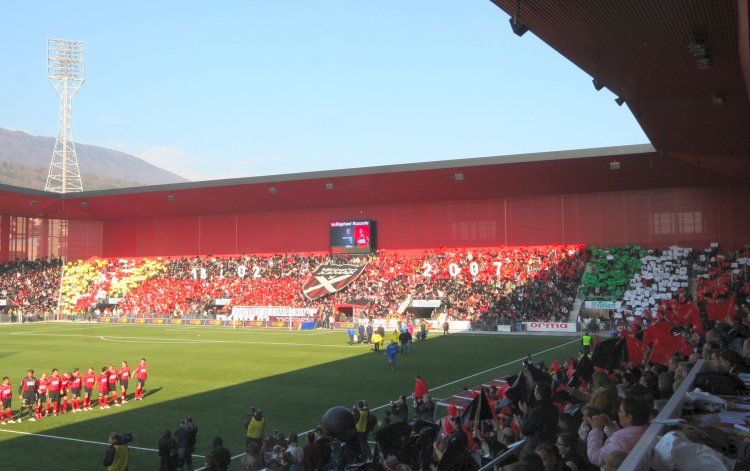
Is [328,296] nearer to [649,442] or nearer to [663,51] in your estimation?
[663,51]

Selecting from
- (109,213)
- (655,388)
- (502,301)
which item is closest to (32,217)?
(109,213)

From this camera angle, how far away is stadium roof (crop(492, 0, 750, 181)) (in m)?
12.4

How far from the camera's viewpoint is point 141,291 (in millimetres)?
65875

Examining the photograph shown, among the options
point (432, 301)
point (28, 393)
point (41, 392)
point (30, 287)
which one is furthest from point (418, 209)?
point (28, 393)

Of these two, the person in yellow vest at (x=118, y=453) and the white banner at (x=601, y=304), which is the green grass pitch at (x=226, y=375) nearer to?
the person in yellow vest at (x=118, y=453)

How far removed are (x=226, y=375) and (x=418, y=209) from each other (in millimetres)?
34636

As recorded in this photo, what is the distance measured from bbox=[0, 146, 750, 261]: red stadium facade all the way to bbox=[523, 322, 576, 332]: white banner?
→ 10578 millimetres

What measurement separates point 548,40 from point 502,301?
34618mm

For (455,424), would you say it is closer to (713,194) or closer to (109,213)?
(713,194)

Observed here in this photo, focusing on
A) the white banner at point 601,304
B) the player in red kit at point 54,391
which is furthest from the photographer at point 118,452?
the white banner at point 601,304

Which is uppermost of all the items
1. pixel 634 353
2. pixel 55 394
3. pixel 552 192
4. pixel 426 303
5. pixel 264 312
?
pixel 552 192

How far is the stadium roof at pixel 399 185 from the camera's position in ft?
144

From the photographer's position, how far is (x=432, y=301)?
166 ft

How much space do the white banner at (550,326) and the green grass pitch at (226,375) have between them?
9.42ft
